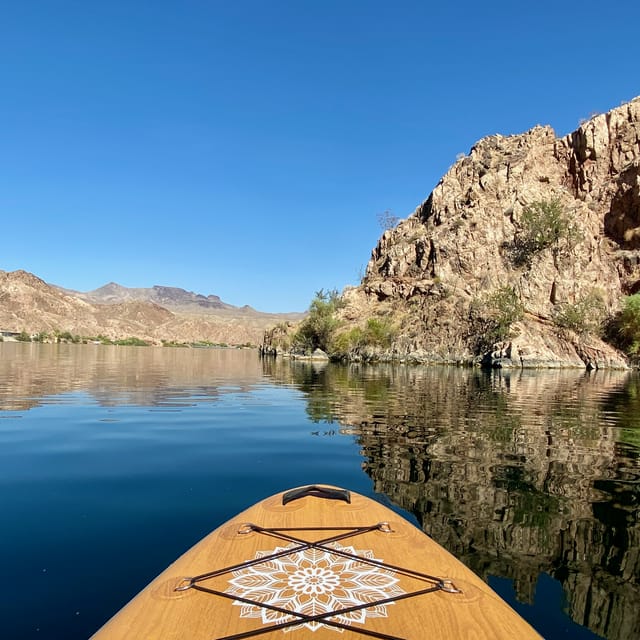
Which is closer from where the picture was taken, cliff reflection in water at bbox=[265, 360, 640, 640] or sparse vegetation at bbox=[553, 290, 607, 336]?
cliff reflection in water at bbox=[265, 360, 640, 640]

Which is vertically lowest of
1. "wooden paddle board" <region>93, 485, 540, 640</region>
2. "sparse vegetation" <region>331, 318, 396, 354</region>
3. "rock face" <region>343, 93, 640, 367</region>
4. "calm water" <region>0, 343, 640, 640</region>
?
"calm water" <region>0, 343, 640, 640</region>

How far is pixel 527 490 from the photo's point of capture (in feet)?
27.1

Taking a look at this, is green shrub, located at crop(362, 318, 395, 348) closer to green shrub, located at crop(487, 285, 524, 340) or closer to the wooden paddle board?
green shrub, located at crop(487, 285, 524, 340)

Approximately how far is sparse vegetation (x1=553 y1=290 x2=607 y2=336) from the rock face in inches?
36.6

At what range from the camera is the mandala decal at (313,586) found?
3287mm

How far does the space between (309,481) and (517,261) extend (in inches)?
3163

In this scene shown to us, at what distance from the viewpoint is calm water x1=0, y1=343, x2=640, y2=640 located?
4.74 meters

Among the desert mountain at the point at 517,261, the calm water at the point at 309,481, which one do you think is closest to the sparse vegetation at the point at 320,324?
the desert mountain at the point at 517,261

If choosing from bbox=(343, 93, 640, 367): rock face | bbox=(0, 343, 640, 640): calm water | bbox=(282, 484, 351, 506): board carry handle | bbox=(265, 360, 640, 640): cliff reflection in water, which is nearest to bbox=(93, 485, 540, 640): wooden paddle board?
bbox=(282, 484, 351, 506): board carry handle

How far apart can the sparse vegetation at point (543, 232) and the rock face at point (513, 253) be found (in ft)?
1.84

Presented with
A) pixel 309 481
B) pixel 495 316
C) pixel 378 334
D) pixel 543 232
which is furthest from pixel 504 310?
pixel 309 481

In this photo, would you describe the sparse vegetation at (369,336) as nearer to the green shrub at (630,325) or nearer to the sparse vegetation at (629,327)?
the sparse vegetation at (629,327)

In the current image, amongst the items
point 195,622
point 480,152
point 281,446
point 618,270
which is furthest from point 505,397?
point 480,152

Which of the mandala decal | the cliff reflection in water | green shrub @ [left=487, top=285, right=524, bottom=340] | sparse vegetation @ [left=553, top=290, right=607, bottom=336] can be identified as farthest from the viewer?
sparse vegetation @ [left=553, top=290, right=607, bottom=336]
